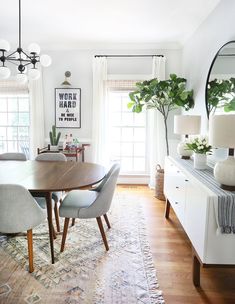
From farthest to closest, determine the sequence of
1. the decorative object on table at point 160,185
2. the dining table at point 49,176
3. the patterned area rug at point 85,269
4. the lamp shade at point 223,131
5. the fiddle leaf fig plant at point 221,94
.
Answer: the decorative object on table at point 160,185 → the fiddle leaf fig plant at point 221,94 → the dining table at point 49,176 → the patterned area rug at point 85,269 → the lamp shade at point 223,131

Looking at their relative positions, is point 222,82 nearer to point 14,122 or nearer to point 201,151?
point 201,151

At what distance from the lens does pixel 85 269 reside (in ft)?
7.04

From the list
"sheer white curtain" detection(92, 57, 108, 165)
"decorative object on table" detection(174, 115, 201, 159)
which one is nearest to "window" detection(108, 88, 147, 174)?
"sheer white curtain" detection(92, 57, 108, 165)

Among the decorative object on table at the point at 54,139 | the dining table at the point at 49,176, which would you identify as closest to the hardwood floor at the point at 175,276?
the dining table at the point at 49,176

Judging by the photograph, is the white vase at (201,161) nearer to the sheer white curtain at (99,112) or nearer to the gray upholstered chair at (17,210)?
the gray upholstered chair at (17,210)

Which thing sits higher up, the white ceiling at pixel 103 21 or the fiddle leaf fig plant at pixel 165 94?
the white ceiling at pixel 103 21

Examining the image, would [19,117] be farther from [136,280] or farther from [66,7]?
[136,280]

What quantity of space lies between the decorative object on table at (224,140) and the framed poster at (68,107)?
10.9ft

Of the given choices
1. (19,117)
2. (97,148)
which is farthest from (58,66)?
(97,148)

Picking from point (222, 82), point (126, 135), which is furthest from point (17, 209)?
point (126, 135)

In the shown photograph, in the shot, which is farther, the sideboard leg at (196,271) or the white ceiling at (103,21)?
the white ceiling at (103,21)

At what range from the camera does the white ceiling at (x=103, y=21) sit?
2.96 metres

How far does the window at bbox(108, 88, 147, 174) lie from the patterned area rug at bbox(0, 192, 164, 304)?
2075mm

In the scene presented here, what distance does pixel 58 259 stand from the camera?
2.28 m
